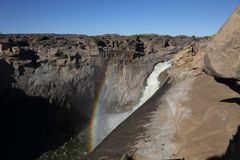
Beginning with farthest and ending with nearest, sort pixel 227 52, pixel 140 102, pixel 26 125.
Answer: pixel 140 102
pixel 26 125
pixel 227 52

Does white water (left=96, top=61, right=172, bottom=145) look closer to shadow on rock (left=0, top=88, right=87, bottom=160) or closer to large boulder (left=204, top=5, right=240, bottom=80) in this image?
shadow on rock (left=0, top=88, right=87, bottom=160)

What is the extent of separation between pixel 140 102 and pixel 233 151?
60.3 feet

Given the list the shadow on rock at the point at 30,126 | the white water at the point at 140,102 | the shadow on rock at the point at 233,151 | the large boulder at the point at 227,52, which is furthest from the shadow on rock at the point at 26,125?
the large boulder at the point at 227,52

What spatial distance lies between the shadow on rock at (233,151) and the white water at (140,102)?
563 inches

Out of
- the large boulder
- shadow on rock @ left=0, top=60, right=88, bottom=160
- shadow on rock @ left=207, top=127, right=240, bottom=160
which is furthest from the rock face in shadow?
the large boulder

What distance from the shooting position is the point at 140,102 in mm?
26219

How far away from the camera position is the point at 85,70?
89.2 ft

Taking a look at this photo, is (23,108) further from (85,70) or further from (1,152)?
(85,70)

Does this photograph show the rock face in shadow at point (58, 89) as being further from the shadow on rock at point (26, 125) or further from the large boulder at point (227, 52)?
the large boulder at point (227, 52)

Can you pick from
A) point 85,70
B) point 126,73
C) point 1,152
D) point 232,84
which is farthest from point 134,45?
point 232,84

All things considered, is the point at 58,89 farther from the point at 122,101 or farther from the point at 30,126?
the point at 122,101

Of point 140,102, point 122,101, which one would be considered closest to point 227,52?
point 140,102

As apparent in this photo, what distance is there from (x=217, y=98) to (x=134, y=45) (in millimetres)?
22978

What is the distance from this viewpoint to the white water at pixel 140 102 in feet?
77.2
